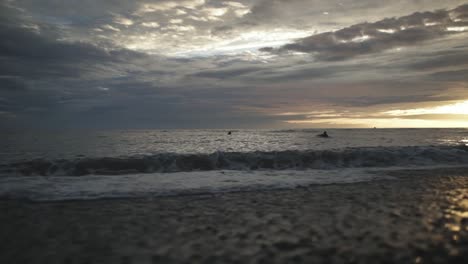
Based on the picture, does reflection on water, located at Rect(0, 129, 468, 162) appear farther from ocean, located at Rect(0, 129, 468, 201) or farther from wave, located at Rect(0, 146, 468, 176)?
ocean, located at Rect(0, 129, 468, 201)

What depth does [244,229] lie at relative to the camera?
4.65 m

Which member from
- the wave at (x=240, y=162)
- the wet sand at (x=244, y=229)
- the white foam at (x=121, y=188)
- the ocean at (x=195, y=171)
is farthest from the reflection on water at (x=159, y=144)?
the wet sand at (x=244, y=229)

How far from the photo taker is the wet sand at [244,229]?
358 centimetres

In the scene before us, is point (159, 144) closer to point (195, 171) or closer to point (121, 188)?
point (195, 171)

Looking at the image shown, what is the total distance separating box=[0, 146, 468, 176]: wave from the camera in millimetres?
14242

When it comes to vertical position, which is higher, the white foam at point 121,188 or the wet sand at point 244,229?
the wet sand at point 244,229

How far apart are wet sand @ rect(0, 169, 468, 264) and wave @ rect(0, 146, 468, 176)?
778 centimetres

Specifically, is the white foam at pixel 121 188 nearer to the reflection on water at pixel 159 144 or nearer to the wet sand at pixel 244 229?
the wet sand at pixel 244 229

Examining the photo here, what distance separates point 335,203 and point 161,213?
3913 mm

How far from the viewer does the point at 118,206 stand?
6.61 metres

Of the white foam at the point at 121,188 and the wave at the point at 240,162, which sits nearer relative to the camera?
the white foam at the point at 121,188

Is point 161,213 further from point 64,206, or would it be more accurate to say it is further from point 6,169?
point 6,169

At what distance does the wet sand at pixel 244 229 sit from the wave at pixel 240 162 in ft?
25.5

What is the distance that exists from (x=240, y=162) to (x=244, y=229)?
40.4 feet
